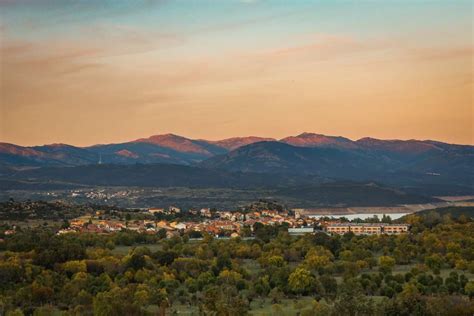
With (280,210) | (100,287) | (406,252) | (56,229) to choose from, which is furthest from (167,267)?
(280,210)

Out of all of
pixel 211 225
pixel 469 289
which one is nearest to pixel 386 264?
pixel 469 289

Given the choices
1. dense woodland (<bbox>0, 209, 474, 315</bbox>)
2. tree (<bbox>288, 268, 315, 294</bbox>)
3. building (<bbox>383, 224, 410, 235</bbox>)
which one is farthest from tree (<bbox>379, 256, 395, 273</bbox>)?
building (<bbox>383, 224, 410, 235</bbox>)

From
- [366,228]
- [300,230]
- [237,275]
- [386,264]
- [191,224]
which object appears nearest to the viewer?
[237,275]

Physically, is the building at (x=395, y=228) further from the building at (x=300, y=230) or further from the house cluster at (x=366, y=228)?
the building at (x=300, y=230)

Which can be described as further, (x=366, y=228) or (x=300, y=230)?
(x=366, y=228)

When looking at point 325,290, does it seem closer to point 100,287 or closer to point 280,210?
point 100,287

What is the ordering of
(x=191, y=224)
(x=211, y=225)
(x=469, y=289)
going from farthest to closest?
(x=191, y=224) → (x=211, y=225) → (x=469, y=289)

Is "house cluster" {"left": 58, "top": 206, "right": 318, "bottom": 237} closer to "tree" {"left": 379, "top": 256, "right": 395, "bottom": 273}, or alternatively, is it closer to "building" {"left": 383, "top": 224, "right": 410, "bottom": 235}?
"building" {"left": 383, "top": 224, "right": 410, "bottom": 235}

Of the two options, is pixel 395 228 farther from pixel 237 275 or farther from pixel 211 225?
pixel 237 275
